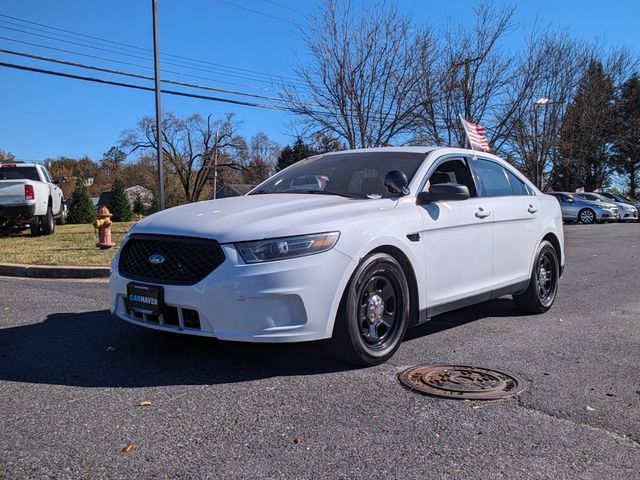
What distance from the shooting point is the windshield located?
5023 mm

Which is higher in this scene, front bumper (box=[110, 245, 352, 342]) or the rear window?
the rear window

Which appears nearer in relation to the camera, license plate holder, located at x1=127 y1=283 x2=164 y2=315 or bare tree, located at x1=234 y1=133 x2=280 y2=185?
license plate holder, located at x1=127 y1=283 x2=164 y2=315

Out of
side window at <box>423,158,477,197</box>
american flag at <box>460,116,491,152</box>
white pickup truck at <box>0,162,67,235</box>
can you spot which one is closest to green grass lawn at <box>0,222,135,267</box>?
white pickup truck at <box>0,162,67,235</box>

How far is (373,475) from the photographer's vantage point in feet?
8.71

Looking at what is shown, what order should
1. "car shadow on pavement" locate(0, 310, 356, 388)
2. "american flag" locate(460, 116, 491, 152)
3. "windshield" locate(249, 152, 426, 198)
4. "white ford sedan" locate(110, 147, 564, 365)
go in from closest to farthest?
1. "white ford sedan" locate(110, 147, 564, 365)
2. "car shadow on pavement" locate(0, 310, 356, 388)
3. "windshield" locate(249, 152, 426, 198)
4. "american flag" locate(460, 116, 491, 152)

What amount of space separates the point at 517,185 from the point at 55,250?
8850mm

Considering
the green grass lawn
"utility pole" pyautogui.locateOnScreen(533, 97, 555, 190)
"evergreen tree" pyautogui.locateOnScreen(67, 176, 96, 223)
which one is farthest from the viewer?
"utility pole" pyautogui.locateOnScreen(533, 97, 555, 190)

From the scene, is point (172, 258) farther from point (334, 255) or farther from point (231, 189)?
point (231, 189)

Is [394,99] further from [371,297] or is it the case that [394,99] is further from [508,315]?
[371,297]

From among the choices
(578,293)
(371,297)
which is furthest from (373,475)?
(578,293)

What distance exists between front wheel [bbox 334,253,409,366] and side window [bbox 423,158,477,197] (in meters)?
1.36

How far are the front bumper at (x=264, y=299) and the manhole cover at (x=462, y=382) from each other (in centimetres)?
68

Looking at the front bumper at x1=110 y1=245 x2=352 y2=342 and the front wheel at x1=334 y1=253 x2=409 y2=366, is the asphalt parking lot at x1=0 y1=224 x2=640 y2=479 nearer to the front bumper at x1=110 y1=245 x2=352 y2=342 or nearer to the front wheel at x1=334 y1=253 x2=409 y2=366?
the front wheel at x1=334 y1=253 x2=409 y2=366

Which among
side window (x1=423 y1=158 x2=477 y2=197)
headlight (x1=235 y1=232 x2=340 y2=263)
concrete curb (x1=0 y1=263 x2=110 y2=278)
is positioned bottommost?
concrete curb (x1=0 y1=263 x2=110 y2=278)
